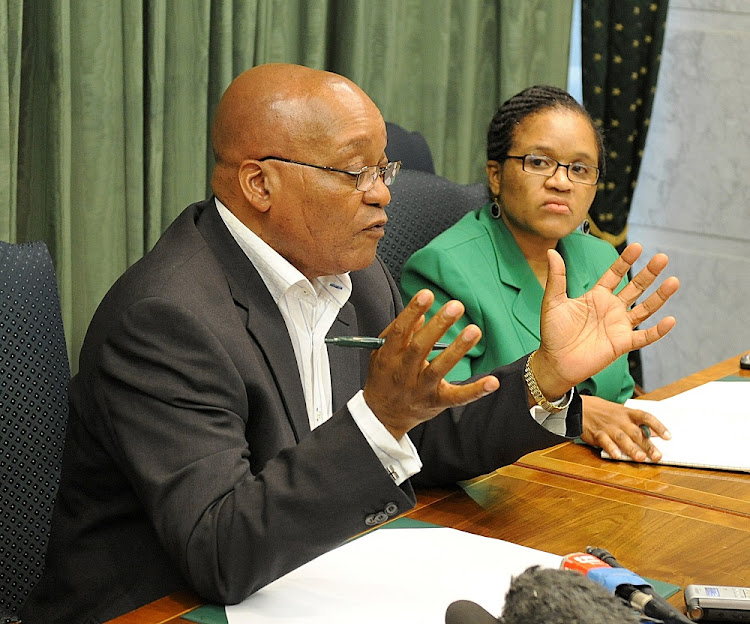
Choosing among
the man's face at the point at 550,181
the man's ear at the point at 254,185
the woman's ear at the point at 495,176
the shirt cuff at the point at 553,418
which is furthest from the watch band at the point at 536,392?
the woman's ear at the point at 495,176

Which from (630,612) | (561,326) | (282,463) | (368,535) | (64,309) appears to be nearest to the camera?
(630,612)

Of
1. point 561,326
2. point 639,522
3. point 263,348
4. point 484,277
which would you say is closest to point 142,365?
point 263,348

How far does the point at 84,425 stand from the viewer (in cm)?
148

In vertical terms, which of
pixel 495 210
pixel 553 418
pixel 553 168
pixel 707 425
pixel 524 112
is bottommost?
pixel 707 425

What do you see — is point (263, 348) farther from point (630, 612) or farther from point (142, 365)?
point (630, 612)

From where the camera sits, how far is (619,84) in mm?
3846

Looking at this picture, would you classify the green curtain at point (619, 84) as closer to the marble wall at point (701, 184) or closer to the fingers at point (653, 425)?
the marble wall at point (701, 184)

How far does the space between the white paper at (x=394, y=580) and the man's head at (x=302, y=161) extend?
420 mm

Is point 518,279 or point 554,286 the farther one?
point 518,279

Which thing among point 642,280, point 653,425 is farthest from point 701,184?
point 642,280

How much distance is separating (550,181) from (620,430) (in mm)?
719

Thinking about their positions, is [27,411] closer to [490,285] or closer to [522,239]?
[490,285]

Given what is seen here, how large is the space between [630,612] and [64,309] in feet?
5.99

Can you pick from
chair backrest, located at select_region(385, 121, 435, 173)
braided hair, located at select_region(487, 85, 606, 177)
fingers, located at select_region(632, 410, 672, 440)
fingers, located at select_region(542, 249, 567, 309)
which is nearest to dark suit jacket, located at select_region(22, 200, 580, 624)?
fingers, located at select_region(542, 249, 567, 309)
